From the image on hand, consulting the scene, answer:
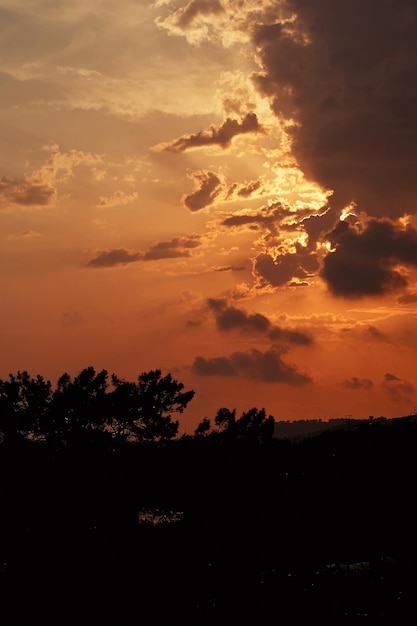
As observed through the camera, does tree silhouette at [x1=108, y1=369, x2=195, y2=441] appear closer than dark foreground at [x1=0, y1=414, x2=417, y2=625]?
No

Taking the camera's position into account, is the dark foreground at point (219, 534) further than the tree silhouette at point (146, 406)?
No

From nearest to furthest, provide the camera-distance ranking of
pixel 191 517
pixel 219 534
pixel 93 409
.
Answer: pixel 219 534
pixel 191 517
pixel 93 409

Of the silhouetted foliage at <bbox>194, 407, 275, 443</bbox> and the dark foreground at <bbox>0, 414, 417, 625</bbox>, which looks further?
the silhouetted foliage at <bbox>194, 407, 275, 443</bbox>

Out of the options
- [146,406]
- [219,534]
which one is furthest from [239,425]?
[219,534]

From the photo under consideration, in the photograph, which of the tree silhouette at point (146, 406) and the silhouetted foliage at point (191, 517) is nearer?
the silhouetted foliage at point (191, 517)

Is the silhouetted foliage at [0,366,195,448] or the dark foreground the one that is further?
the silhouetted foliage at [0,366,195,448]

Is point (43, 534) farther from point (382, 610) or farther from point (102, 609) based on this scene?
point (382, 610)

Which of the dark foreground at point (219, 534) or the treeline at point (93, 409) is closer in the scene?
the dark foreground at point (219, 534)

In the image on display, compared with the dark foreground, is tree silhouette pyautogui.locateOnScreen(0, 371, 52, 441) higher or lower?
higher

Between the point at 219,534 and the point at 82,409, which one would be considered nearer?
the point at 219,534

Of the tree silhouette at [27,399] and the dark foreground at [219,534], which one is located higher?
the tree silhouette at [27,399]

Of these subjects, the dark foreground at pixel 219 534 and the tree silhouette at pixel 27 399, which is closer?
the dark foreground at pixel 219 534

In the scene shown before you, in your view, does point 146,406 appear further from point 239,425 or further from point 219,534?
point 219,534

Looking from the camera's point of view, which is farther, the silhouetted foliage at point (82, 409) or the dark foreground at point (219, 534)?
the silhouetted foliage at point (82, 409)
